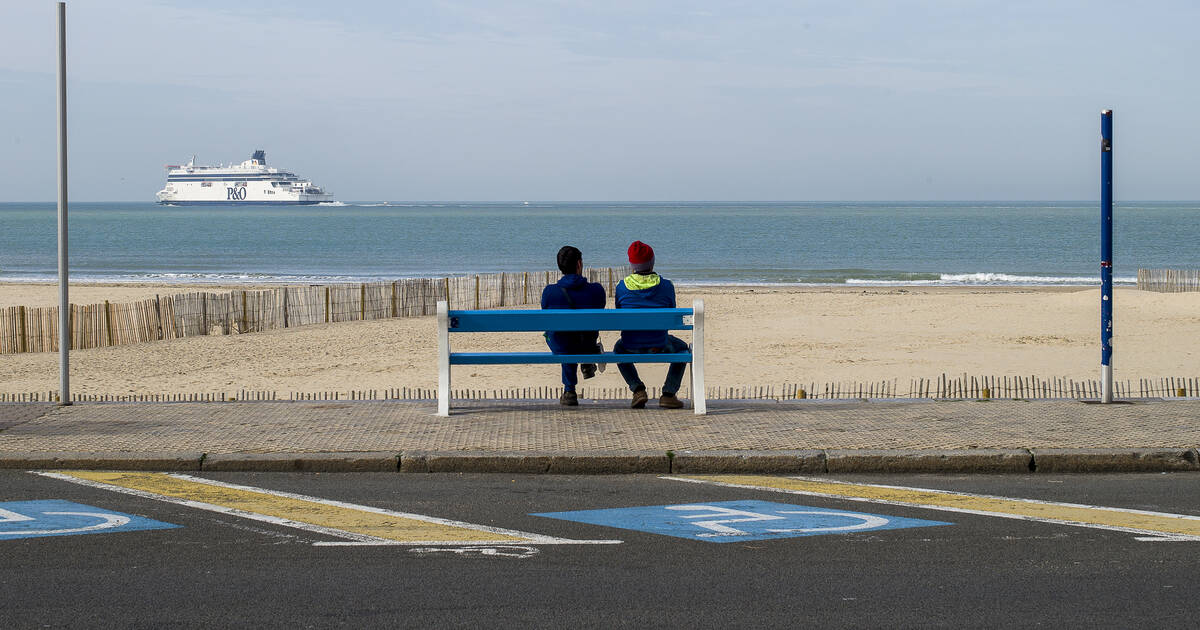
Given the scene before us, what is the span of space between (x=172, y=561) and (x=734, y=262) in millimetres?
60171

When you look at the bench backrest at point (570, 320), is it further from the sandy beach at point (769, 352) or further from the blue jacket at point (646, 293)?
the sandy beach at point (769, 352)

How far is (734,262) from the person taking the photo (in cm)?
6556

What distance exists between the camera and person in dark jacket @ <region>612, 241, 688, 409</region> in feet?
35.5

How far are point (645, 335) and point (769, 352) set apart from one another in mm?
10604

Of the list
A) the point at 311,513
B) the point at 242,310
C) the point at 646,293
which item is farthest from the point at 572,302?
the point at 242,310

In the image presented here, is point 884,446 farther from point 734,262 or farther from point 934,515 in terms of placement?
point 734,262

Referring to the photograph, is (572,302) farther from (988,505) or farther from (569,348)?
(988,505)

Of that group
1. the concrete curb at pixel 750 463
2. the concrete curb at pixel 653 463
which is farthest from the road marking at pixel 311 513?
the concrete curb at pixel 750 463

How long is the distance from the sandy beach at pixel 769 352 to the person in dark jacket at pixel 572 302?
15.7 ft

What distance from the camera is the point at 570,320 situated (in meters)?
10.5

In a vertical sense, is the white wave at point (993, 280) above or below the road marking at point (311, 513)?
above

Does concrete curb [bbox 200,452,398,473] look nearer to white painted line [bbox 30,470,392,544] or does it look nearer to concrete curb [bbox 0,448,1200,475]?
concrete curb [bbox 0,448,1200,475]

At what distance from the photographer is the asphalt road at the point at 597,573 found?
5.29m

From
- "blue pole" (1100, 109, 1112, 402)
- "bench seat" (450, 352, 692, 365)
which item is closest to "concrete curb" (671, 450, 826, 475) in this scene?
"bench seat" (450, 352, 692, 365)
